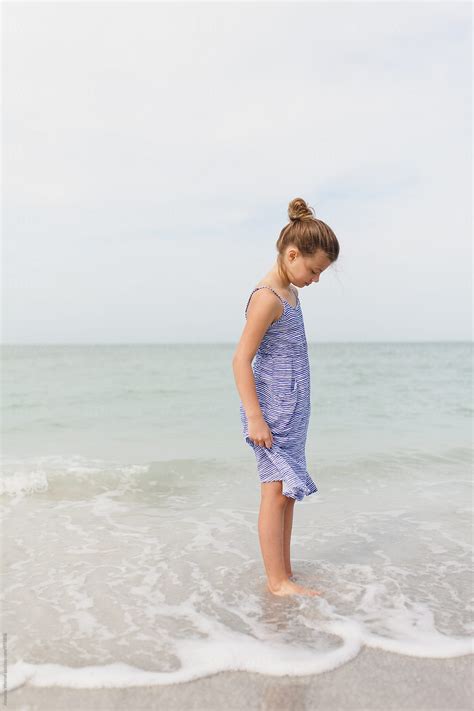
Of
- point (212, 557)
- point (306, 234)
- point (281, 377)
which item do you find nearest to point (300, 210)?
point (306, 234)

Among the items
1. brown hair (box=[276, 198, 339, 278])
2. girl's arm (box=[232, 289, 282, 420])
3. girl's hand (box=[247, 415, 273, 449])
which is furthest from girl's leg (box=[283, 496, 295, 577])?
brown hair (box=[276, 198, 339, 278])

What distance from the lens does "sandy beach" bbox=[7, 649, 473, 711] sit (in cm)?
205

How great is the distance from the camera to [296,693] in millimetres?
2123

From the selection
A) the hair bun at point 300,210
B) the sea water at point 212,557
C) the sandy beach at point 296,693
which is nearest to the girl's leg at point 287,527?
the sea water at point 212,557

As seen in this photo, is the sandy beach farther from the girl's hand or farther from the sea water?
the girl's hand

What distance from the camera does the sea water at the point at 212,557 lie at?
2449 mm

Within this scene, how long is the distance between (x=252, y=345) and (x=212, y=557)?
1.44 meters

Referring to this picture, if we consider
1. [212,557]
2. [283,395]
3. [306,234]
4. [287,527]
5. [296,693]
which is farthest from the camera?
[212,557]

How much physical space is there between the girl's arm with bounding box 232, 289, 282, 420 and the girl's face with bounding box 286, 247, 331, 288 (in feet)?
0.55

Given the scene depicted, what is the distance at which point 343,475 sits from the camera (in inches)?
241

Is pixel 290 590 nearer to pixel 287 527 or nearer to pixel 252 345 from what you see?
pixel 287 527

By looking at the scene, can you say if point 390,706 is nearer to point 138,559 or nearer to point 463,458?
point 138,559

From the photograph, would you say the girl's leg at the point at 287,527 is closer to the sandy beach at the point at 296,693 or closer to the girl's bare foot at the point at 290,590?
the girl's bare foot at the point at 290,590

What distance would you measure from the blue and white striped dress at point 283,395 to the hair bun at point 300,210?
0.38 meters
